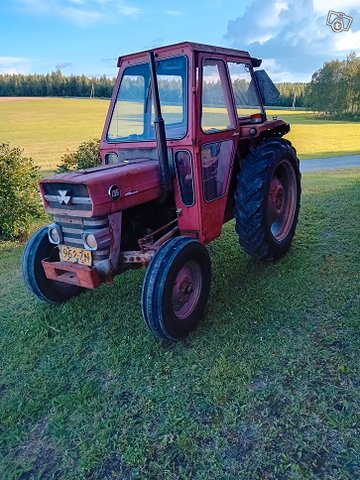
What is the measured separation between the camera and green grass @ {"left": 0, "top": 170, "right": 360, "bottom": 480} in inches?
A: 85.1

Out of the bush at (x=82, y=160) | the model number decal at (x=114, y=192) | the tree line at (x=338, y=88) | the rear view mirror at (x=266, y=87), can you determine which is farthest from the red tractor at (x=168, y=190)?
the tree line at (x=338, y=88)

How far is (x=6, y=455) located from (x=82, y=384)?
2.08ft

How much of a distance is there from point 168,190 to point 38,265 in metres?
1.34

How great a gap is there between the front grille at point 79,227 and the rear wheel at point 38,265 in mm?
432

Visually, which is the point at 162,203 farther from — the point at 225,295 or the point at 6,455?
the point at 6,455

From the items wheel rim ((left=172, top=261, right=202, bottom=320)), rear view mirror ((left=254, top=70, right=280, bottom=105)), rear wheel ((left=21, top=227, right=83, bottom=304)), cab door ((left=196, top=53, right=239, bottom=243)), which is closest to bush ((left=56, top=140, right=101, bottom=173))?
rear view mirror ((left=254, top=70, right=280, bottom=105))

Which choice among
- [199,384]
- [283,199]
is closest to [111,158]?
[283,199]

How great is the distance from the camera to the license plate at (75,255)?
10.2ft

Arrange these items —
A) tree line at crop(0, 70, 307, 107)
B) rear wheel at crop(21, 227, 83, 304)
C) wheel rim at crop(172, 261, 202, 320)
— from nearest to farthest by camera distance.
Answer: wheel rim at crop(172, 261, 202, 320) → rear wheel at crop(21, 227, 83, 304) → tree line at crop(0, 70, 307, 107)

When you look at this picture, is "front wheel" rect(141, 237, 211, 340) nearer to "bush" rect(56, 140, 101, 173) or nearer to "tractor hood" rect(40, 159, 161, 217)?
"tractor hood" rect(40, 159, 161, 217)

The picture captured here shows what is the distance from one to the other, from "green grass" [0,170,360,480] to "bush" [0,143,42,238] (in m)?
2.52

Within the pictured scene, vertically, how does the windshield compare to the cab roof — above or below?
below

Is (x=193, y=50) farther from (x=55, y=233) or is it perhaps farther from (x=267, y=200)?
(x=55, y=233)

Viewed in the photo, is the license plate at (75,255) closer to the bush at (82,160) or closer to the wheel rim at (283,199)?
the wheel rim at (283,199)
